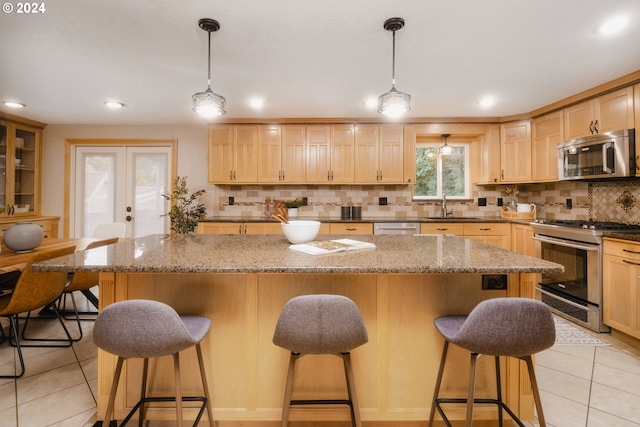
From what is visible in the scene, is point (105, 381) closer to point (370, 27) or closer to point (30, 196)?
point (370, 27)

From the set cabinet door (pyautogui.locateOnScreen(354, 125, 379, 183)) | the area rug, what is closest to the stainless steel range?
the area rug

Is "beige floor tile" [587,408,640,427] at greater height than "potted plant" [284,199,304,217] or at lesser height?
lesser

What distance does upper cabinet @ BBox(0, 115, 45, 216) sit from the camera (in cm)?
427

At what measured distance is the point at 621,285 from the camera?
8.74 ft

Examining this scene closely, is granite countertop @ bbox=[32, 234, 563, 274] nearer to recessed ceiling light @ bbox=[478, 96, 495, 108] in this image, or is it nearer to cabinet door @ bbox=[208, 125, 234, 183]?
recessed ceiling light @ bbox=[478, 96, 495, 108]

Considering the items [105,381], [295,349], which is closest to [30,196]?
[105,381]

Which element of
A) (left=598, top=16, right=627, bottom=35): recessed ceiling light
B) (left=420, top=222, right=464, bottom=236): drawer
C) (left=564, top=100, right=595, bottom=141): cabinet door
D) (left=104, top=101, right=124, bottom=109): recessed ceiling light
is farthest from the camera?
(left=420, top=222, right=464, bottom=236): drawer

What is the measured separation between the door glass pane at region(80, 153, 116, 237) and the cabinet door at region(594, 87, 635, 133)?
6.24 meters

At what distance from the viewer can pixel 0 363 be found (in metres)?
2.31

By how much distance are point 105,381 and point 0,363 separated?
1432 mm

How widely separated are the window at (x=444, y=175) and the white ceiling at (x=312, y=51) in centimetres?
110

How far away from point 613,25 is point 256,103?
10.3ft

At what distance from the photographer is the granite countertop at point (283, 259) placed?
130 cm

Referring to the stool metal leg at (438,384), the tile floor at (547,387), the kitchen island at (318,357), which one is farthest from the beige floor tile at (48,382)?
the stool metal leg at (438,384)
